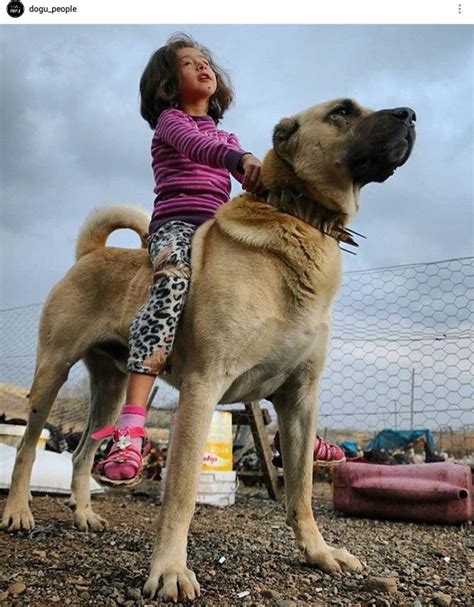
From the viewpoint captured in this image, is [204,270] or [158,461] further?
[158,461]

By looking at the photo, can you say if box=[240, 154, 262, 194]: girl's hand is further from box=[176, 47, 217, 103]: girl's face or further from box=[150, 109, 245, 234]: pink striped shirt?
box=[176, 47, 217, 103]: girl's face

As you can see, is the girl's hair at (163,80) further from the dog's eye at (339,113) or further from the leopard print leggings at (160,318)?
the leopard print leggings at (160,318)

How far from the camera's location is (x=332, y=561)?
7.82 ft

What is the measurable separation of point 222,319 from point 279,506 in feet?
10.2

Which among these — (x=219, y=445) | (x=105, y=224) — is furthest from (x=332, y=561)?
(x=219, y=445)

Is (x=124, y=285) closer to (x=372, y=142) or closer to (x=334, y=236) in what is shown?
(x=334, y=236)

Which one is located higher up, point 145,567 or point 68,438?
point 68,438

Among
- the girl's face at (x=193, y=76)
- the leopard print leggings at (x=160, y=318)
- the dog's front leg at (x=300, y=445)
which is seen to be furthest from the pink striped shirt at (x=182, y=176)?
the dog's front leg at (x=300, y=445)

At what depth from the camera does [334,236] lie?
8.16 feet

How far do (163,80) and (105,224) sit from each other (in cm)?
100

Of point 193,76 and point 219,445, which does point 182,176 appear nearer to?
point 193,76

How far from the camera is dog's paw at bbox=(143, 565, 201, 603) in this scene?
6.15ft

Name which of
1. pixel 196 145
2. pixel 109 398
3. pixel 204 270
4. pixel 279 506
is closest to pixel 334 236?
pixel 204 270

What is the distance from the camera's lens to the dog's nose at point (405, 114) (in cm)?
233
